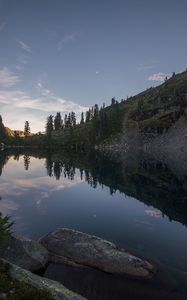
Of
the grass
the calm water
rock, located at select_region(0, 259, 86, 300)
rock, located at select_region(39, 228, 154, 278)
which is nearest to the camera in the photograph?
the grass

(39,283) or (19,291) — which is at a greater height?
(19,291)

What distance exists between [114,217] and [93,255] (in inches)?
729

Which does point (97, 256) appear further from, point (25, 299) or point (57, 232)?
point (25, 299)

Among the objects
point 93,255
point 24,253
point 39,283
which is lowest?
point 93,255

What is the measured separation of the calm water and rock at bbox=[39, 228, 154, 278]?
77 centimetres

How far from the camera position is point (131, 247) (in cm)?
2905

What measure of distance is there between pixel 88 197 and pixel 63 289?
131ft

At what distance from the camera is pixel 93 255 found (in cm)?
2325

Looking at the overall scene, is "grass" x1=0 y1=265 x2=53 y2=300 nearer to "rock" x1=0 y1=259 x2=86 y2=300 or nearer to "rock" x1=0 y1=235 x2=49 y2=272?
"rock" x1=0 y1=259 x2=86 y2=300

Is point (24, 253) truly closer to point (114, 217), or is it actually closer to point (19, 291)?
point (19, 291)

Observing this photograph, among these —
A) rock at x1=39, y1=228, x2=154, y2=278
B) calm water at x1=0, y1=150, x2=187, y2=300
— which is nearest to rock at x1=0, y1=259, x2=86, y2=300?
calm water at x1=0, y1=150, x2=187, y2=300

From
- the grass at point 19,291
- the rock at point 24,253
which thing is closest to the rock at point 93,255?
the rock at point 24,253

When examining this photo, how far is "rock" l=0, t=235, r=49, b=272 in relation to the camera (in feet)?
66.8

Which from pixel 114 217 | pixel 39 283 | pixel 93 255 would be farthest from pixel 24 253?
pixel 114 217
